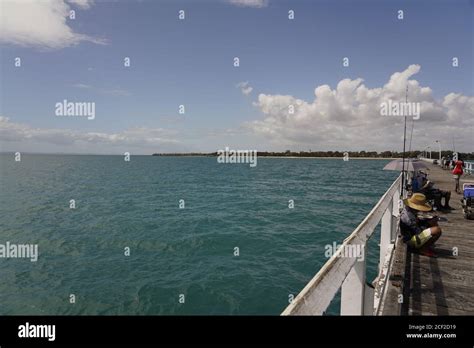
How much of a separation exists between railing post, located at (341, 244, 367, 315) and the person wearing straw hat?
445cm

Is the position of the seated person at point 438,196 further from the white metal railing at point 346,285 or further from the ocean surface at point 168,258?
the white metal railing at point 346,285

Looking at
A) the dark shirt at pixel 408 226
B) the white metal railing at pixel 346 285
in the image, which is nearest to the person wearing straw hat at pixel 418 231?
the dark shirt at pixel 408 226

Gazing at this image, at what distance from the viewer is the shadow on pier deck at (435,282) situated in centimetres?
421

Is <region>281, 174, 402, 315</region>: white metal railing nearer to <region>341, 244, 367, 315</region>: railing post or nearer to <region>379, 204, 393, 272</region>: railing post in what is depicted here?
<region>341, 244, 367, 315</region>: railing post

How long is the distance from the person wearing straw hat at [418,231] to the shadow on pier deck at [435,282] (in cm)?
24

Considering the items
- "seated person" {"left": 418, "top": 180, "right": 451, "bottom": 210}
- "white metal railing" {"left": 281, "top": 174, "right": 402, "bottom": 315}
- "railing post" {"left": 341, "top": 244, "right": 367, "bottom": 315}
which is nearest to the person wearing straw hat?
"white metal railing" {"left": 281, "top": 174, "right": 402, "bottom": 315}

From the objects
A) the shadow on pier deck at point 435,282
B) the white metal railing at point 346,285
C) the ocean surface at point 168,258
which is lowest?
the ocean surface at point 168,258

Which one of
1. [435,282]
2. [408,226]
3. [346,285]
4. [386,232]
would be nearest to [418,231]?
[408,226]

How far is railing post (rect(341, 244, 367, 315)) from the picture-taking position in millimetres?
3031

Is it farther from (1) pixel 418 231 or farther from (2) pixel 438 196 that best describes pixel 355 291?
(2) pixel 438 196

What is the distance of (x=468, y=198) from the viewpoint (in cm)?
1037

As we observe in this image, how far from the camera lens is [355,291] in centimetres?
306
